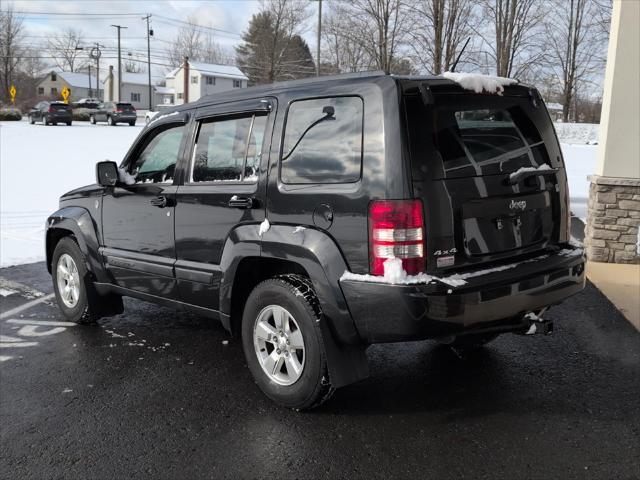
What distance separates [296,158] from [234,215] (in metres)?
0.59

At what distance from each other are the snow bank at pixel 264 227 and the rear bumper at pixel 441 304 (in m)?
0.65

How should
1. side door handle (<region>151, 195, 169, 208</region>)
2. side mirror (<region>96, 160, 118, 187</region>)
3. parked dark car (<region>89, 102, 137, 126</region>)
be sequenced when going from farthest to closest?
1. parked dark car (<region>89, 102, 137, 126</region>)
2. side mirror (<region>96, 160, 118, 187</region>)
3. side door handle (<region>151, 195, 169, 208</region>)

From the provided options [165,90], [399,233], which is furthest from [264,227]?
[165,90]

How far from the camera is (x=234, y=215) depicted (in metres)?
3.90

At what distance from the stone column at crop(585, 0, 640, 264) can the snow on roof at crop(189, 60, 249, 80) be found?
76261 millimetres

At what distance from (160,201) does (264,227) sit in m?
1.17

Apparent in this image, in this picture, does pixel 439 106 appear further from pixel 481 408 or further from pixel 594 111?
pixel 594 111

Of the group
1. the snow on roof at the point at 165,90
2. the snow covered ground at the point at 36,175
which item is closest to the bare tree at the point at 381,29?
the snow covered ground at the point at 36,175

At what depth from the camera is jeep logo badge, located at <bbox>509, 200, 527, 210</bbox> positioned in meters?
3.56

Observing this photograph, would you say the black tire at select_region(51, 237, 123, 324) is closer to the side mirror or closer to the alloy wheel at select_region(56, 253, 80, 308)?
the alloy wheel at select_region(56, 253, 80, 308)

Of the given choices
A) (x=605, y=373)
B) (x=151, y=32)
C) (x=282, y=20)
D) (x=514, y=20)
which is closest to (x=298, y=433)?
(x=605, y=373)

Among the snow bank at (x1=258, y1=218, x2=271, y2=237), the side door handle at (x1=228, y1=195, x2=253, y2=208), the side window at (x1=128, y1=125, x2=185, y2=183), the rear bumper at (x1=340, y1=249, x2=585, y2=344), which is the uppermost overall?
the side window at (x1=128, y1=125, x2=185, y2=183)

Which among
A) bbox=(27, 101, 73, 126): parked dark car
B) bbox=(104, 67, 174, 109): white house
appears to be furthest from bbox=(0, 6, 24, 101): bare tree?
bbox=(27, 101, 73, 126): parked dark car

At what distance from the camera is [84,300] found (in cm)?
534
